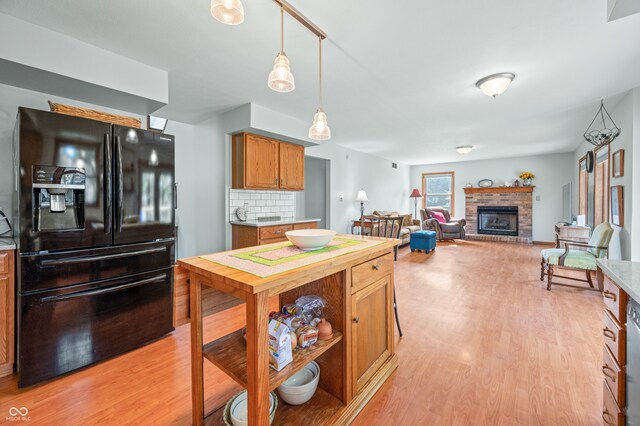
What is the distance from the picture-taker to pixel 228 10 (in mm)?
1209

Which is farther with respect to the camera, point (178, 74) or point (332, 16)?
point (178, 74)

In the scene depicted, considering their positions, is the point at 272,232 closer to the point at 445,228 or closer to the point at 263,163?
the point at 263,163

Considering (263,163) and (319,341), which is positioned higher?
(263,163)

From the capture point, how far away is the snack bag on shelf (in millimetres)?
1177

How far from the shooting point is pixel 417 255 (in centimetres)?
578

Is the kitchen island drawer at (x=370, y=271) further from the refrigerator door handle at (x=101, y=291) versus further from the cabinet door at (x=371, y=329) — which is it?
the refrigerator door handle at (x=101, y=291)

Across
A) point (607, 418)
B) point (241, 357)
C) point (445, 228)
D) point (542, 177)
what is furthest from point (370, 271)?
point (542, 177)

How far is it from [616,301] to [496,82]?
239 cm

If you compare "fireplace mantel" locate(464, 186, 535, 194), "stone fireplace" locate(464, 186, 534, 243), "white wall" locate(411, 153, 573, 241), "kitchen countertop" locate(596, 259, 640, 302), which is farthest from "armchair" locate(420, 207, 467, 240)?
"kitchen countertop" locate(596, 259, 640, 302)

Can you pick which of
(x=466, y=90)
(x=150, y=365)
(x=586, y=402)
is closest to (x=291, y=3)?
(x=466, y=90)

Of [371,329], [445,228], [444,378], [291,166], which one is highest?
[291,166]

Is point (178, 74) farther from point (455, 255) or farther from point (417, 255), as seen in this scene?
point (455, 255)

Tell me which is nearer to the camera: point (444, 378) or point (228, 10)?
point (228, 10)

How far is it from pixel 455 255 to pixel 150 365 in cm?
566
